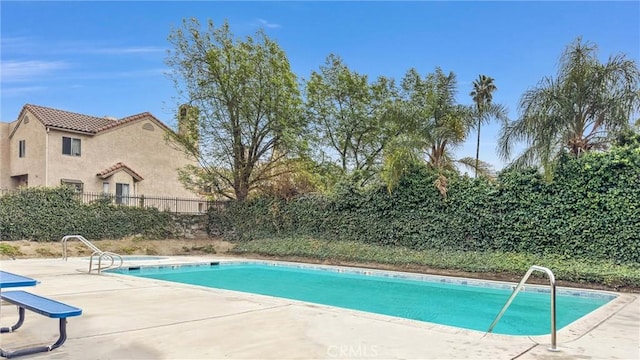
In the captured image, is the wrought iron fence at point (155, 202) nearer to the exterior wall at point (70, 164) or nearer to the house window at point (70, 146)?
the exterior wall at point (70, 164)

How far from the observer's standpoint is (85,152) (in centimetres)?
2566

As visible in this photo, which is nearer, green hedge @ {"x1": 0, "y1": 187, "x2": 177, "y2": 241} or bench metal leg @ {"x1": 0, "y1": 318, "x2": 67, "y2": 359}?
bench metal leg @ {"x1": 0, "y1": 318, "x2": 67, "y2": 359}

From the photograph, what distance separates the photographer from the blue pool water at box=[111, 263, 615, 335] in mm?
8602

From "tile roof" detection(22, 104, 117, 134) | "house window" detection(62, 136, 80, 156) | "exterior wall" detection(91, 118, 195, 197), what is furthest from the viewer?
"exterior wall" detection(91, 118, 195, 197)

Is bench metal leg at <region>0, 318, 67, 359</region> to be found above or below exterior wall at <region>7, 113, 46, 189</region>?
below

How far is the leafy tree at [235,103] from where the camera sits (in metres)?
21.3

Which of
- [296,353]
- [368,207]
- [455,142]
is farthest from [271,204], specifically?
[296,353]

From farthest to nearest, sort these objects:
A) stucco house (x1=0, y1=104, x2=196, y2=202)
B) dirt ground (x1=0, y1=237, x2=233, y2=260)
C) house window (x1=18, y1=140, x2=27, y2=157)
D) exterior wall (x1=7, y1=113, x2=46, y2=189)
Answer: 1. house window (x1=18, y1=140, x2=27, y2=157)
2. stucco house (x1=0, y1=104, x2=196, y2=202)
3. exterior wall (x1=7, y1=113, x2=46, y2=189)
4. dirt ground (x1=0, y1=237, x2=233, y2=260)

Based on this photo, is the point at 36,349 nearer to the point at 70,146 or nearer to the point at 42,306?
the point at 42,306

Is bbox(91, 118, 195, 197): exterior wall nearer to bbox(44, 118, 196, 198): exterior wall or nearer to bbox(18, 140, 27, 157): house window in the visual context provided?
bbox(44, 118, 196, 198): exterior wall

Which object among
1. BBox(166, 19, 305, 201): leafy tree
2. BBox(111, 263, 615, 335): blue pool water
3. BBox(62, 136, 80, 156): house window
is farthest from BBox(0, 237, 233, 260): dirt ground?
BBox(62, 136, 80, 156): house window

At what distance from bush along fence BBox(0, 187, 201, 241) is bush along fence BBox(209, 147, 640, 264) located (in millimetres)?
7708

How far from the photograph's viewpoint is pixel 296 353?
183 inches

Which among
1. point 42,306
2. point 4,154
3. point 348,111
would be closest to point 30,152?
point 4,154
